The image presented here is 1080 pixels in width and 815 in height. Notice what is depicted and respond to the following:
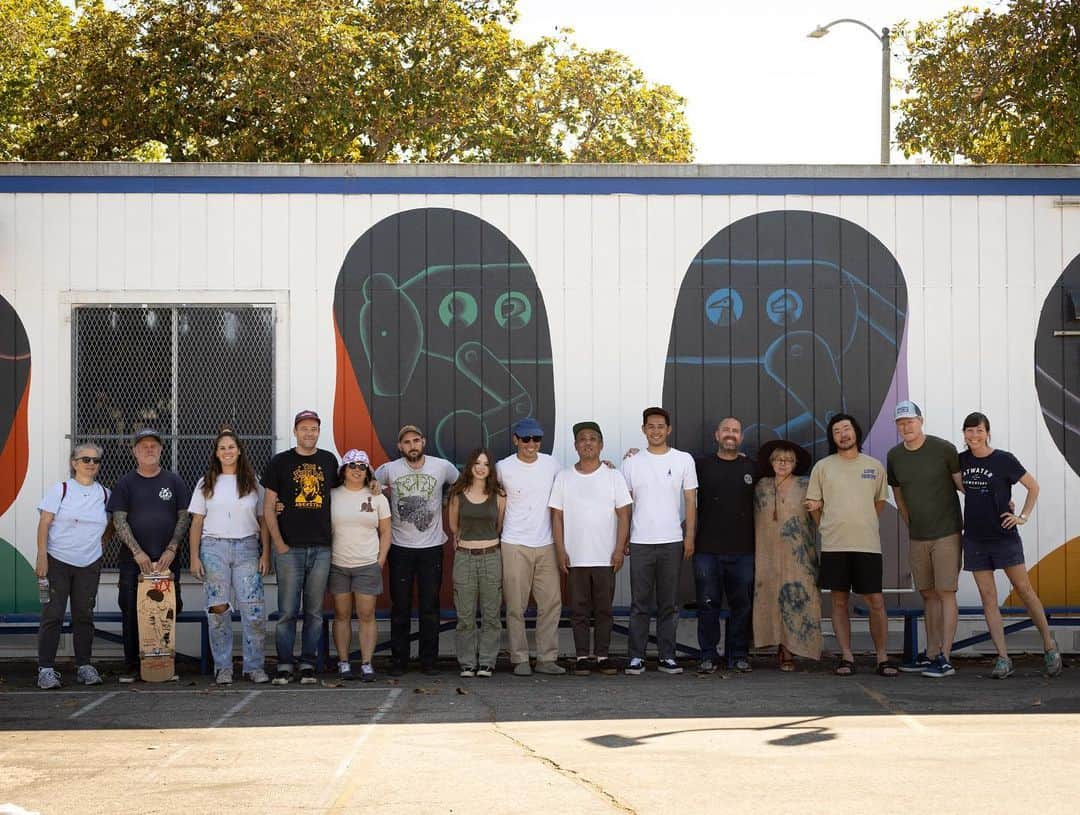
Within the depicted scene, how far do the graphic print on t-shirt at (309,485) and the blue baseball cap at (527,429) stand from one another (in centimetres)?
132

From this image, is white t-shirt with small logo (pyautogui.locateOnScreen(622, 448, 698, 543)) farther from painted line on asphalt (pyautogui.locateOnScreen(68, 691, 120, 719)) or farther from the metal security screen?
painted line on asphalt (pyautogui.locateOnScreen(68, 691, 120, 719))

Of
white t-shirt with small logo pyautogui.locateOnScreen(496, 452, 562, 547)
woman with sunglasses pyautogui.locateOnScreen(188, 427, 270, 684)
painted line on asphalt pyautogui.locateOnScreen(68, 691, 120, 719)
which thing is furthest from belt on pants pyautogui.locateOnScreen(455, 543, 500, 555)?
painted line on asphalt pyautogui.locateOnScreen(68, 691, 120, 719)

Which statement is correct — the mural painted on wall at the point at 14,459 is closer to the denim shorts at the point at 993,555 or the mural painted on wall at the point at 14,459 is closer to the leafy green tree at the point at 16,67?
the denim shorts at the point at 993,555

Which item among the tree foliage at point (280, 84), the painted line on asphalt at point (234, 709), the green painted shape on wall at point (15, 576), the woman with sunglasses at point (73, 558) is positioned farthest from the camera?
the tree foliage at point (280, 84)

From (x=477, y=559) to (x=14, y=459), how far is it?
337 centimetres

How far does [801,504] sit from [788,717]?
80.6 inches

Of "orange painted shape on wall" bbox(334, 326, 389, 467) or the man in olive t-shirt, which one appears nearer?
the man in olive t-shirt

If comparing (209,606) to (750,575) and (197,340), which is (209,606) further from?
(750,575)

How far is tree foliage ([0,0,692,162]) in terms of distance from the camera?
23.3 metres

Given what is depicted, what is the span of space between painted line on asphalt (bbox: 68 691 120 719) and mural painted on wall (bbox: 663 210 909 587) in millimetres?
4137

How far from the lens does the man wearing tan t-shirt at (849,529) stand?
9188mm

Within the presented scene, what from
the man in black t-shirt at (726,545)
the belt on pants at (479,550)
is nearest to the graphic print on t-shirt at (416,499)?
the belt on pants at (479,550)

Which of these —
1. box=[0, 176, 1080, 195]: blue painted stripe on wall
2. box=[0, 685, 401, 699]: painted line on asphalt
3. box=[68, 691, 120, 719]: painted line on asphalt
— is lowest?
box=[0, 685, 401, 699]: painted line on asphalt

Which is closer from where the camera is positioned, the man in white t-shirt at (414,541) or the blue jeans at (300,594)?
the blue jeans at (300,594)
